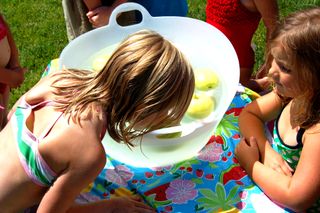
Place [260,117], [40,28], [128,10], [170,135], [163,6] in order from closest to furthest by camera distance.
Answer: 1. [170,135]
2. [260,117]
3. [128,10]
4. [163,6]
5. [40,28]

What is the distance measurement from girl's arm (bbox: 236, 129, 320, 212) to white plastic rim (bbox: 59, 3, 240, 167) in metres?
0.22

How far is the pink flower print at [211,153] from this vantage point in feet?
4.59

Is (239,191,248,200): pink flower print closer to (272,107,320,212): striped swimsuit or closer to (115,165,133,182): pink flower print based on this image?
(272,107,320,212): striped swimsuit

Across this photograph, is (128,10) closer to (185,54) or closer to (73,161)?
(185,54)

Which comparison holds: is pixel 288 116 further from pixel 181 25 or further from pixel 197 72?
pixel 181 25

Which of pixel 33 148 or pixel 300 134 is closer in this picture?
pixel 33 148

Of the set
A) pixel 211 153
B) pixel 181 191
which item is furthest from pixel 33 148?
pixel 211 153

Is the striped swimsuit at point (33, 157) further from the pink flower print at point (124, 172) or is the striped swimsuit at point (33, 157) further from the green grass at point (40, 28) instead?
the green grass at point (40, 28)

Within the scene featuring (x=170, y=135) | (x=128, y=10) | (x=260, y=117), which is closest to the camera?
(x=170, y=135)

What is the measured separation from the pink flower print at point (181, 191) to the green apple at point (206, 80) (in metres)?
0.33

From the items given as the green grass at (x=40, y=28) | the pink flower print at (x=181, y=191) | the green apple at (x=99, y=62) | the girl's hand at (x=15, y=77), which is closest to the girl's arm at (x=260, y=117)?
the pink flower print at (x=181, y=191)

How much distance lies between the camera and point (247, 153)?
1338 mm

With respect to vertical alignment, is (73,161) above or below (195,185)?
above

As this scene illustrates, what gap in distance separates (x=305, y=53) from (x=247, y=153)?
1.15 feet
